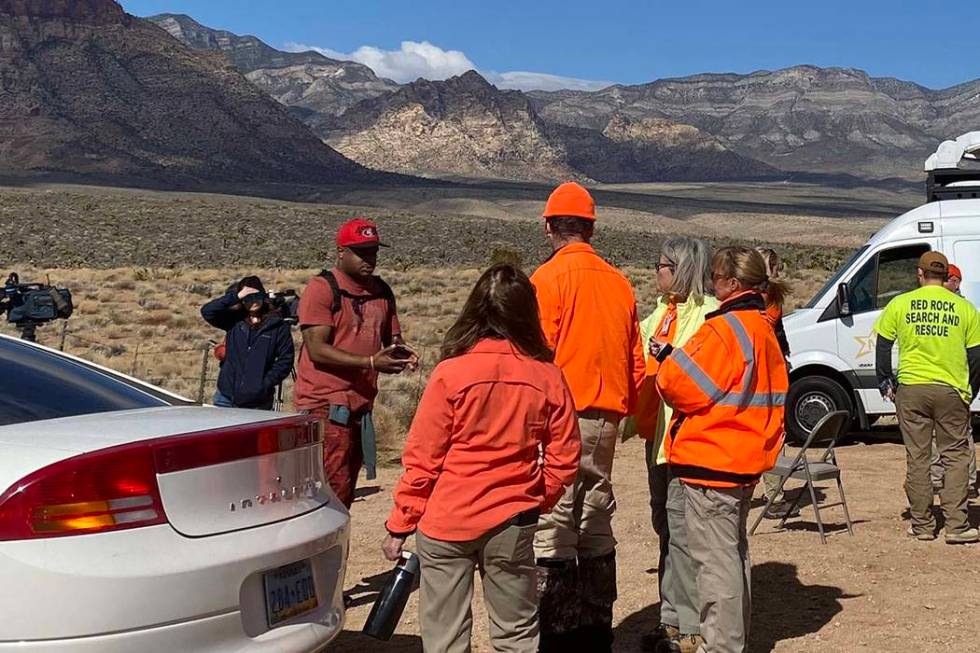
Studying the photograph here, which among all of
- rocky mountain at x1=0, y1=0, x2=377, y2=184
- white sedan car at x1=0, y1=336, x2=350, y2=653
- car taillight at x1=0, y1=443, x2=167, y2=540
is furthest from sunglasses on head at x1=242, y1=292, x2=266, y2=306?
rocky mountain at x1=0, y1=0, x2=377, y2=184

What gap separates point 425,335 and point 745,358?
2183 centimetres

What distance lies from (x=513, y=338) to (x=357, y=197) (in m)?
128

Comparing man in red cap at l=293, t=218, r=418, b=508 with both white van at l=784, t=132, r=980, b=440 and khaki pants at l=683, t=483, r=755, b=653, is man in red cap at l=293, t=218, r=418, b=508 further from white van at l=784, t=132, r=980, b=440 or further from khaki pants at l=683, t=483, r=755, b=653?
white van at l=784, t=132, r=980, b=440

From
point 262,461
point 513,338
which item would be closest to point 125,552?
point 262,461

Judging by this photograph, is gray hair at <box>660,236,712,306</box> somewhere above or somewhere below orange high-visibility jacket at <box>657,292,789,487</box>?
above

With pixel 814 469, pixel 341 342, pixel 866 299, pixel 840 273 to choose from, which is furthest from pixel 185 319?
pixel 341 342

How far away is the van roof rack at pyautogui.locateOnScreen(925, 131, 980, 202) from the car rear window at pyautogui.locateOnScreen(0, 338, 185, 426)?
1034 cm

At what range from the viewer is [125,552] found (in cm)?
370

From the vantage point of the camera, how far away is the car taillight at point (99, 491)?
366 centimetres

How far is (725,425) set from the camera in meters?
5.17

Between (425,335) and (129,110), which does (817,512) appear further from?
(129,110)

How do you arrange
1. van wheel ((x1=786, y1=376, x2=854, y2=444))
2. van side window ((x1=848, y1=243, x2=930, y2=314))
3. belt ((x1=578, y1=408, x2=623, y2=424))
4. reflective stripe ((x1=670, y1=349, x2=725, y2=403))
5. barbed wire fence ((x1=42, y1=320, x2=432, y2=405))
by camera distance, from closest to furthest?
1. reflective stripe ((x1=670, y1=349, x2=725, y2=403))
2. belt ((x1=578, y1=408, x2=623, y2=424))
3. van side window ((x1=848, y1=243, x2=930, y2=314))
4. van wheel ((x1=786, y1=376, x2=854, y2=444))
5. barbed wire fence ((x1=42, y1=320, x2=432, y2=405))

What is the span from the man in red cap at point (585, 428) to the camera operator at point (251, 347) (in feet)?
8.21

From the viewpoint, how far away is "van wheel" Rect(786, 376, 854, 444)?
1336 centimetres
